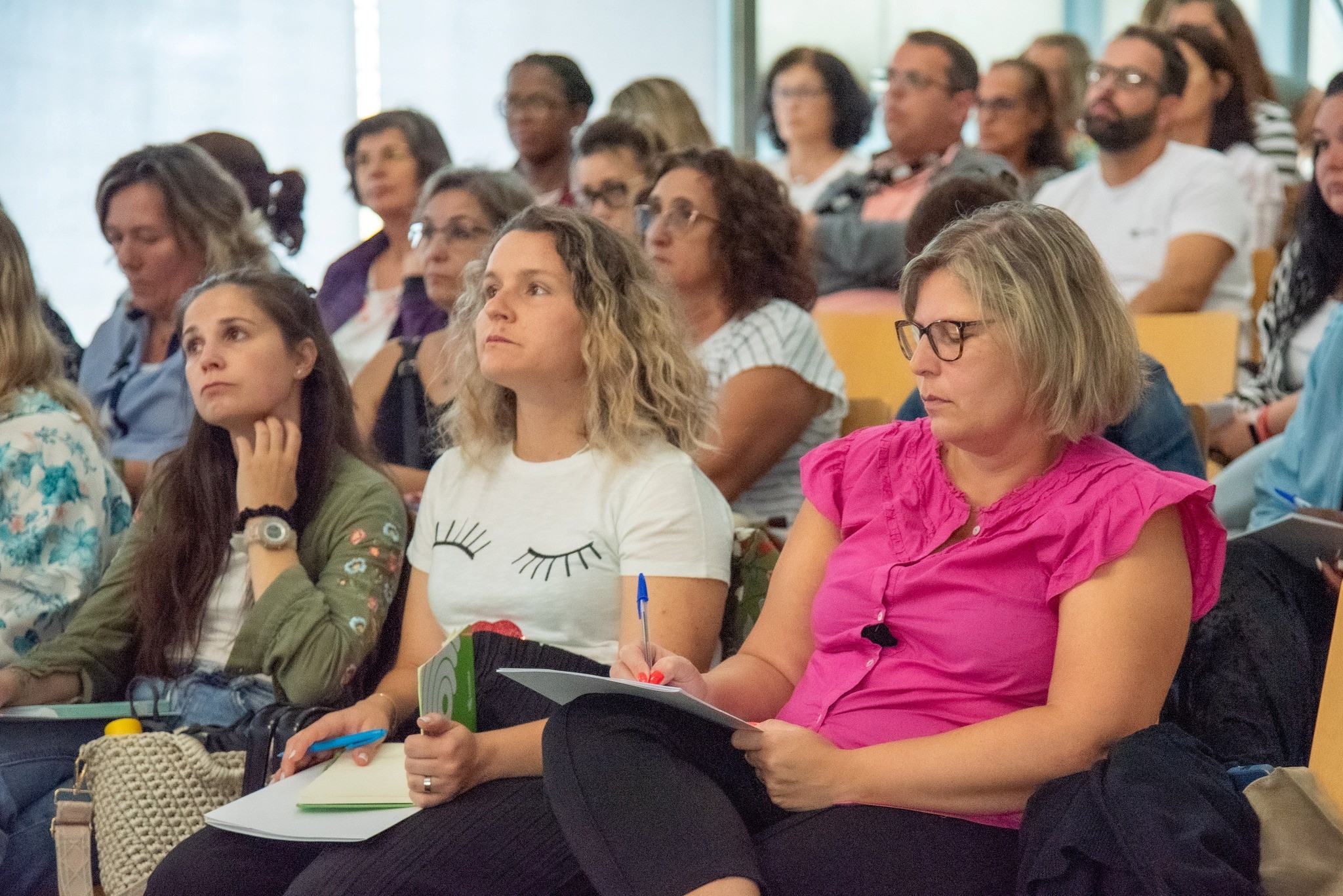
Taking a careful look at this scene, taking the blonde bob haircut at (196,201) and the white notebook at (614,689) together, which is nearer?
the white notebook at (614,689)

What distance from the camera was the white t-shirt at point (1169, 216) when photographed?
11.7 feet

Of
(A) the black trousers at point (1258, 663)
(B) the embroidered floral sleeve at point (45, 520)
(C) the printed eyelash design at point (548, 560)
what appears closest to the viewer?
(A) the black trousers at point (1258, 663)

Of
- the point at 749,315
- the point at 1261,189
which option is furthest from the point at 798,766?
the point at 1261,189

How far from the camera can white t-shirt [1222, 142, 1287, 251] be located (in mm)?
4059

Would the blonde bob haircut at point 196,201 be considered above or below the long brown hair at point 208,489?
above

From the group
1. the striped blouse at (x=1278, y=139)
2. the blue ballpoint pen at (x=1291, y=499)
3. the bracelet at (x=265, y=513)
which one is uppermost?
the striped blouse at (x=1278, y=139)

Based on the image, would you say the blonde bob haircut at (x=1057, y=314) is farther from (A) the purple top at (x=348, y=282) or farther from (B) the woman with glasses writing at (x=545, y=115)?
(B) the woman with glasses writing at (x=545, y=115)

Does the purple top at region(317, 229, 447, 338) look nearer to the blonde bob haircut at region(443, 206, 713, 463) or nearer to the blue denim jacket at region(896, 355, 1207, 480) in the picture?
the blonde bob haircut at region(443, 206, 713, 463)

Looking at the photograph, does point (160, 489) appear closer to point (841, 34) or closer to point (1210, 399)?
point (1210, 399)

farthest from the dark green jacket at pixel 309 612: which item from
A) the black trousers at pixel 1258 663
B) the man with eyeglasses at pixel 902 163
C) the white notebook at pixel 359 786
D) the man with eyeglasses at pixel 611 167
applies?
the man with eyeglasses at pixel 902 163

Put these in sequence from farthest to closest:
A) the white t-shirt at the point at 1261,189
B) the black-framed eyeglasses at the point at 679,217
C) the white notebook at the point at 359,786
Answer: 1. the white t-shirt at the point at 1261,189
2. the black-framed eyeglasses at the point at 679,217
3. the white notebook at the point at 359,786

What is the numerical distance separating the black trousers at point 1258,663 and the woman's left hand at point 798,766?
58cm

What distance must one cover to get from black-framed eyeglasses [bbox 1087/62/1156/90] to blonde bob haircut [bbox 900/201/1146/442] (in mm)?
2454

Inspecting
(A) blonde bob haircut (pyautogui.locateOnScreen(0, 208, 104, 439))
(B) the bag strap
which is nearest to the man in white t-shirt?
(A) blonde bob haircut (pyautogui.locateOnScreen(0, 208, 104, 439))
